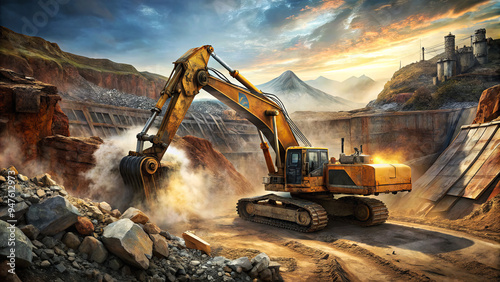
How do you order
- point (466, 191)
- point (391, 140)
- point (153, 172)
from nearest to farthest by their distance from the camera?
point (153, 172) < point (466, 191) < point (391, 140)

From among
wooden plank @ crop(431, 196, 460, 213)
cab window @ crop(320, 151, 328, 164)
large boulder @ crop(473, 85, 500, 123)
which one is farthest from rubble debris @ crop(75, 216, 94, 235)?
large boulder @ crop(473, 85, 500, 123)

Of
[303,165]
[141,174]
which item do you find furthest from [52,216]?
[303,165]

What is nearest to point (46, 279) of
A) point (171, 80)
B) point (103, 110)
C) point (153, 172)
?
point (153, 172)

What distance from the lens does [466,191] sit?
10273 mm

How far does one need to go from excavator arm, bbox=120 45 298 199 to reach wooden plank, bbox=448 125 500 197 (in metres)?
6.01

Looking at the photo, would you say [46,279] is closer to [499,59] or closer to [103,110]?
A: [103,110]

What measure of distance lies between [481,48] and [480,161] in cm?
3033

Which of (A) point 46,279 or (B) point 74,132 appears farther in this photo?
(B) point 74,132

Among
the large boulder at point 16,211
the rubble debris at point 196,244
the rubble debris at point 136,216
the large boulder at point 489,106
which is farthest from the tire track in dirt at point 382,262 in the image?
the large boulder at point 489,106

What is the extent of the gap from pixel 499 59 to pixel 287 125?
35313mm

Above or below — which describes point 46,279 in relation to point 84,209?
below

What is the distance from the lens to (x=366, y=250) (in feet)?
22.7

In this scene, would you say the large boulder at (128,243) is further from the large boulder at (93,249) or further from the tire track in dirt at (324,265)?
the tire track in dirt at (324,265)

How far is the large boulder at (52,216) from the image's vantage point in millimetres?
4164
